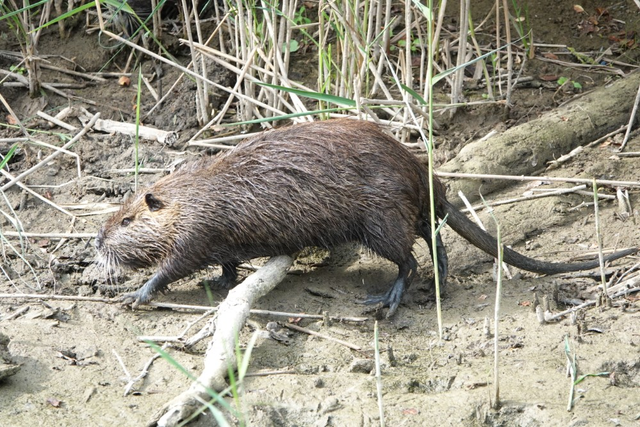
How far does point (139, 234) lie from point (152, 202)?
181mm

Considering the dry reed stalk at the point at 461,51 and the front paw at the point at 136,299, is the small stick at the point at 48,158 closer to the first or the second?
the front paw at the point at 136,299

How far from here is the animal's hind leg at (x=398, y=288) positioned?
4.07 m

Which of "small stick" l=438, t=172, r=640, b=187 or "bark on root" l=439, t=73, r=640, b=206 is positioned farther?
"bark on root" l=439, t=73, r=640, b=206

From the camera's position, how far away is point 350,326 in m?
3.92

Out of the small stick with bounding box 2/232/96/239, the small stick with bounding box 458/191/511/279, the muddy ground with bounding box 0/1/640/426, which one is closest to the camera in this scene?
the muddy ground with bounding box 0/1/640/426

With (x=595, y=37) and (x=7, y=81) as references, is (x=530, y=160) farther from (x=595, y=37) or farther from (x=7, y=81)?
(x=7, y=81)

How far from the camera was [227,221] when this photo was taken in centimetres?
412

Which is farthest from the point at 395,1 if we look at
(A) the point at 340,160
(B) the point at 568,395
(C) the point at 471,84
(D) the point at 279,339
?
(B) the point at 568,395

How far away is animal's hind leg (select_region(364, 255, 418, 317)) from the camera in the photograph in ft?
13.3

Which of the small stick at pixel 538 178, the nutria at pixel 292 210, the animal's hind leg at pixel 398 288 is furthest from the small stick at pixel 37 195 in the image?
the small stick at pixel 538 178

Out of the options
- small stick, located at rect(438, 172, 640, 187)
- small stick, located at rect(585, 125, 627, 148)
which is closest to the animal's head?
small stick, located at rect(438, 172, 640, 187)

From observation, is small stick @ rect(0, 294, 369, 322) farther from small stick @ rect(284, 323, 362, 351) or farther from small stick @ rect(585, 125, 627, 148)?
small stick @ rect(585, 125, 627, 148)

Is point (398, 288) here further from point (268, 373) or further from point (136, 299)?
point (136, 299)

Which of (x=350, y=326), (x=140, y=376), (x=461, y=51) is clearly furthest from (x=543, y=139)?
(x=140, y=376)
